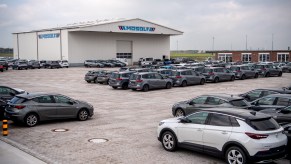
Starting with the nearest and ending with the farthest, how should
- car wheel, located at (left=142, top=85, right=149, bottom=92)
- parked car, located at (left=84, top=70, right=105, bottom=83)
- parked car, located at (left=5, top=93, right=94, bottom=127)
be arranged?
1. parked car, located at (left=5, top=93, right=94, bottom=127)
2. car wheel, located at (left=142, top=85, right=149, bottom=92)
3. parked car, located at (left=84, top=70, right=105, bottom=83)

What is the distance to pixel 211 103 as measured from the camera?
49.6 ft

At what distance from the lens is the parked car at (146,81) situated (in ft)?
94.9

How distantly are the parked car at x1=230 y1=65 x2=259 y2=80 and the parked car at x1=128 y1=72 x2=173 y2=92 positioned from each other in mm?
12584

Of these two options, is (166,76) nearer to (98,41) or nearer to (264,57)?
Result: (98,41)

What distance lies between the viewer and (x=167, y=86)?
1224 inches

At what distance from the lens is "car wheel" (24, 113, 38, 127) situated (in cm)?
1510

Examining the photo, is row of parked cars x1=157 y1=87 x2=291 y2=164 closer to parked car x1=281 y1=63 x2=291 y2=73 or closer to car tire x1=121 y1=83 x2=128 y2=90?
car tire x1=121 y1=83 x2=128 y2=90

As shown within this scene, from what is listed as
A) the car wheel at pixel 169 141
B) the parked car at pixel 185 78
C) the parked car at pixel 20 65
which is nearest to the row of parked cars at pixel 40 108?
the car wheel at pixel 169 141

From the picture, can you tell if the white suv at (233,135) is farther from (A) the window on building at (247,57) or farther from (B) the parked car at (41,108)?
(A) the window on building at (247,57)

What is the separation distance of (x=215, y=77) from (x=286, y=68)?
2265 cm

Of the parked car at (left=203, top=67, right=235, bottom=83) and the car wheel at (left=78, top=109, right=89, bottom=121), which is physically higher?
→ the parked car at (left=203, top=67, right=235, bottom=83)

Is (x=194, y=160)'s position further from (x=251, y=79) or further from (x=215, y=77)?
(x=251, y=79)

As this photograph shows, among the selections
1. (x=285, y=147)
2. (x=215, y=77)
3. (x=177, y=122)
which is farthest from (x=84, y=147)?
→ (x=215, y=77)

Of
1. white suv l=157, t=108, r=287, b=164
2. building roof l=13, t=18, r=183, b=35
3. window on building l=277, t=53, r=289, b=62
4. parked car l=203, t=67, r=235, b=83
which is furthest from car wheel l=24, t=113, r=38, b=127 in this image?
window on building l=277, t=53, r=289, b=62
